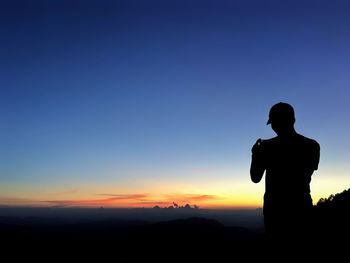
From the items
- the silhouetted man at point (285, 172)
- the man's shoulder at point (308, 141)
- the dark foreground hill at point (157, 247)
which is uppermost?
the man's shoulder at point (308, 141)

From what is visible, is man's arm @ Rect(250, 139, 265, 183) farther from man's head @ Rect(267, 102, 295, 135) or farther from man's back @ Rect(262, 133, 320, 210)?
man's head @ Rect(267, 102, 295, 135)

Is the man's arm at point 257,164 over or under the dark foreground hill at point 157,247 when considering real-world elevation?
over

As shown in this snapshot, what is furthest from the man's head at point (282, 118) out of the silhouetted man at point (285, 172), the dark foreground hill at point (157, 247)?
the dark foreground hill at point (157, 247)

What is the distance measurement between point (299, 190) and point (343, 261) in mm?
3518

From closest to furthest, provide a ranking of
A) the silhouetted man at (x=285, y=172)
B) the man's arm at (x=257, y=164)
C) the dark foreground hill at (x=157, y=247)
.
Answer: the silhouetted man at (x=285, y=172) < the man's arm at (x=257, y=164) < the dark foreground hill at (x=157, y=247)

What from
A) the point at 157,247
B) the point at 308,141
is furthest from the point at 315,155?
the point at 157,247

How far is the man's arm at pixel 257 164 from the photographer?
549cm

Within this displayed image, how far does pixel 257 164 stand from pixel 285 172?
0.38 meters

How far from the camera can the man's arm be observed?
5.49 m

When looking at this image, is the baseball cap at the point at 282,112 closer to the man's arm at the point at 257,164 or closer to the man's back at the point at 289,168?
the man's back at the point at 289,168

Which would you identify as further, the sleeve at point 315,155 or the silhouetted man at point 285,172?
the sleeve at point 315,155

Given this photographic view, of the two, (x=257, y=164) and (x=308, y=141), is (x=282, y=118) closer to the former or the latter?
(x=308, y=141)

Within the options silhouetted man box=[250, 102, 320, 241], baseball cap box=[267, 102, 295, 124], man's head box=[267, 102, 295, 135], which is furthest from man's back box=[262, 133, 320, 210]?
baseball cap box=[267, 102, 295, 124]

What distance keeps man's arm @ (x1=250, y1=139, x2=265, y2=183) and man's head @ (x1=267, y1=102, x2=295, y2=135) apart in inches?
14.6
